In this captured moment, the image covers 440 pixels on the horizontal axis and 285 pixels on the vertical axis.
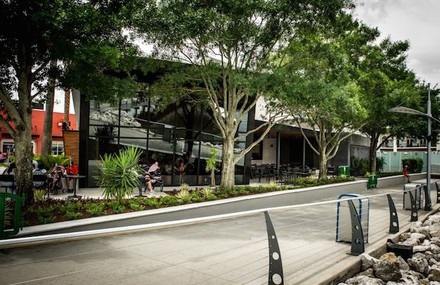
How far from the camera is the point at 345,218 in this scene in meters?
7.52

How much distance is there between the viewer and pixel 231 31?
35.4ft

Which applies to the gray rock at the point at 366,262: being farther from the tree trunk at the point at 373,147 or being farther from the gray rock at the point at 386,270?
the tree trunk at the point at 373,147

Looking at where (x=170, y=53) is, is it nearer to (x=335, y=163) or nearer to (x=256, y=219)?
(x=256, y=219)

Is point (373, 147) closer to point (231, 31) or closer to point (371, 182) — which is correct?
point (371, 182)

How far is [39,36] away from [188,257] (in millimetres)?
5760

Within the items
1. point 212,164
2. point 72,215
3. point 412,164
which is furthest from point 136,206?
point 412,164

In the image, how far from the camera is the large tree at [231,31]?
958cm

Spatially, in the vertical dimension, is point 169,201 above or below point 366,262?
above

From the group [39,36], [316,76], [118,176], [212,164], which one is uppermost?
[316,76]

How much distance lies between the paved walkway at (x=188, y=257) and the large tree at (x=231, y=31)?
207 inches

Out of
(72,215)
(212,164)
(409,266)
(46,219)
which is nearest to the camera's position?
(409,266)

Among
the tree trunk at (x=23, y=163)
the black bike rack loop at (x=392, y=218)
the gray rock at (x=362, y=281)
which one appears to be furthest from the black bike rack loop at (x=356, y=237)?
the tree trunk at (x=23, y=163)

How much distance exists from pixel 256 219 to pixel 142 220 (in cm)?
332

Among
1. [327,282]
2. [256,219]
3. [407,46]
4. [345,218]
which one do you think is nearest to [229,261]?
[327,282]
